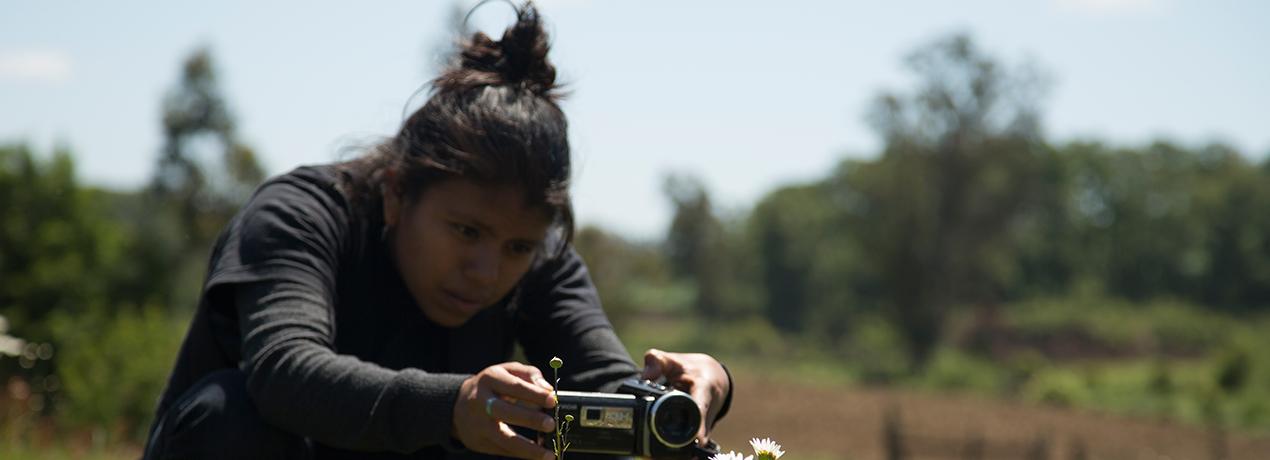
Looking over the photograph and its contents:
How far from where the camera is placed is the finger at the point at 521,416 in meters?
1.84

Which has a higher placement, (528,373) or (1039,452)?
(528,373)

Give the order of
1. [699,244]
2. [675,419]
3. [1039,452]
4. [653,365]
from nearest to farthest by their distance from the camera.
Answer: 1. [675,419]
2. [653,365]
3. [1039,452]
4. [699,244]

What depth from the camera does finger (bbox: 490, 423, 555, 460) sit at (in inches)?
74.5

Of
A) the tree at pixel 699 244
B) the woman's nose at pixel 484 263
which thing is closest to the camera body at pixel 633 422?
the woman's nose at pixel 484 263

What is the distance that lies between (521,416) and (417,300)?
3.55 feet

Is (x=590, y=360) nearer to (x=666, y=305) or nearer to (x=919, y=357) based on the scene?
(x=919, y=357)

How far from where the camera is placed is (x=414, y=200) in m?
2.77

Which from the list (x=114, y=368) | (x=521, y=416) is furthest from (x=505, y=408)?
(x=114, y=368)

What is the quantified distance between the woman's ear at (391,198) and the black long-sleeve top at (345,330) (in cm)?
8

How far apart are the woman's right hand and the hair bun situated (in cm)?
107

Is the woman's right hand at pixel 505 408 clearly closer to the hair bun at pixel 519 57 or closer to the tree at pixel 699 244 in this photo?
the hair bun at pixel 519 57

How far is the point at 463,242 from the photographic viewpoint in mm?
2645

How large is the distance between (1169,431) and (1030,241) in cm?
4473

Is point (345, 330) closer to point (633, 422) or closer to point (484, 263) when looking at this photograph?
point (484, 263)
